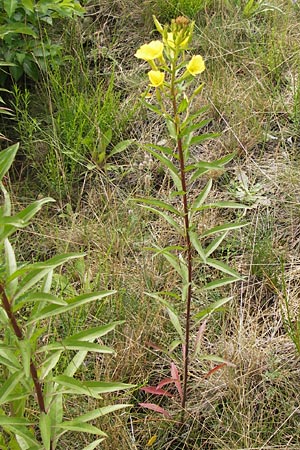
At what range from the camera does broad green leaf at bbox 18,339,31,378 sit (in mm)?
1119

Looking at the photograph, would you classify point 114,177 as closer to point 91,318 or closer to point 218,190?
point 218,190

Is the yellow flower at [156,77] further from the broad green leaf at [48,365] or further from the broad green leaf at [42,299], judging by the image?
the broad green leaf at [48,365]

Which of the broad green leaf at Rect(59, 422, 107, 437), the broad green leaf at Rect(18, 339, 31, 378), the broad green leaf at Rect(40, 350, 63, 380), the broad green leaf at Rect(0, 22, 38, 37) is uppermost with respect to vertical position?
the broad green leaf at Rect(0, 22, 38, 37)

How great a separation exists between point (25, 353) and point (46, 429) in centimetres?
19

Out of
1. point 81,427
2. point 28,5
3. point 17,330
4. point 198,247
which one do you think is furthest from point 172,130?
point 28,5

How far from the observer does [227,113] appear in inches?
103

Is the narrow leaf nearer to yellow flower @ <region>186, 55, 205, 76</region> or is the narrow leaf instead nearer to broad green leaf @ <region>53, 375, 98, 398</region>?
broad green leaf @ <region>53, 375, 98, 398</region>

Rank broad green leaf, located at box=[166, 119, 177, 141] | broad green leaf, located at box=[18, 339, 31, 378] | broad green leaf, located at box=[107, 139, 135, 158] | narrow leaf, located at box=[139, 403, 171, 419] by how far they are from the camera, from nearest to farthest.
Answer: broad green leaf, located at box=[18, 339, 31, 378], broad green leaf, located at box=[166, 119, 177, 141], narrow leaf, located at box=[139, 403, 171, 419], broad green leaf, located at box=[107, 139, 135, 158]

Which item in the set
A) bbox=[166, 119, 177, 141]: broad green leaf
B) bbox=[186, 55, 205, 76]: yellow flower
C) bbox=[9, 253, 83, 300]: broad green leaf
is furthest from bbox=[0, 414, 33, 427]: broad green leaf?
bbox=[186, 55, 205, 76]: yellow flower

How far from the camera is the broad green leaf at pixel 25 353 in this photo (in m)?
1.12

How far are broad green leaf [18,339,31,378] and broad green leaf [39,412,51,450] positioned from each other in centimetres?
15

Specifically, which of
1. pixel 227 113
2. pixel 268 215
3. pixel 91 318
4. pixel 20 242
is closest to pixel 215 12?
pixel 227 113

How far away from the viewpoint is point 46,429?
1.23 meters

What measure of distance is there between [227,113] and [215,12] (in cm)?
73
